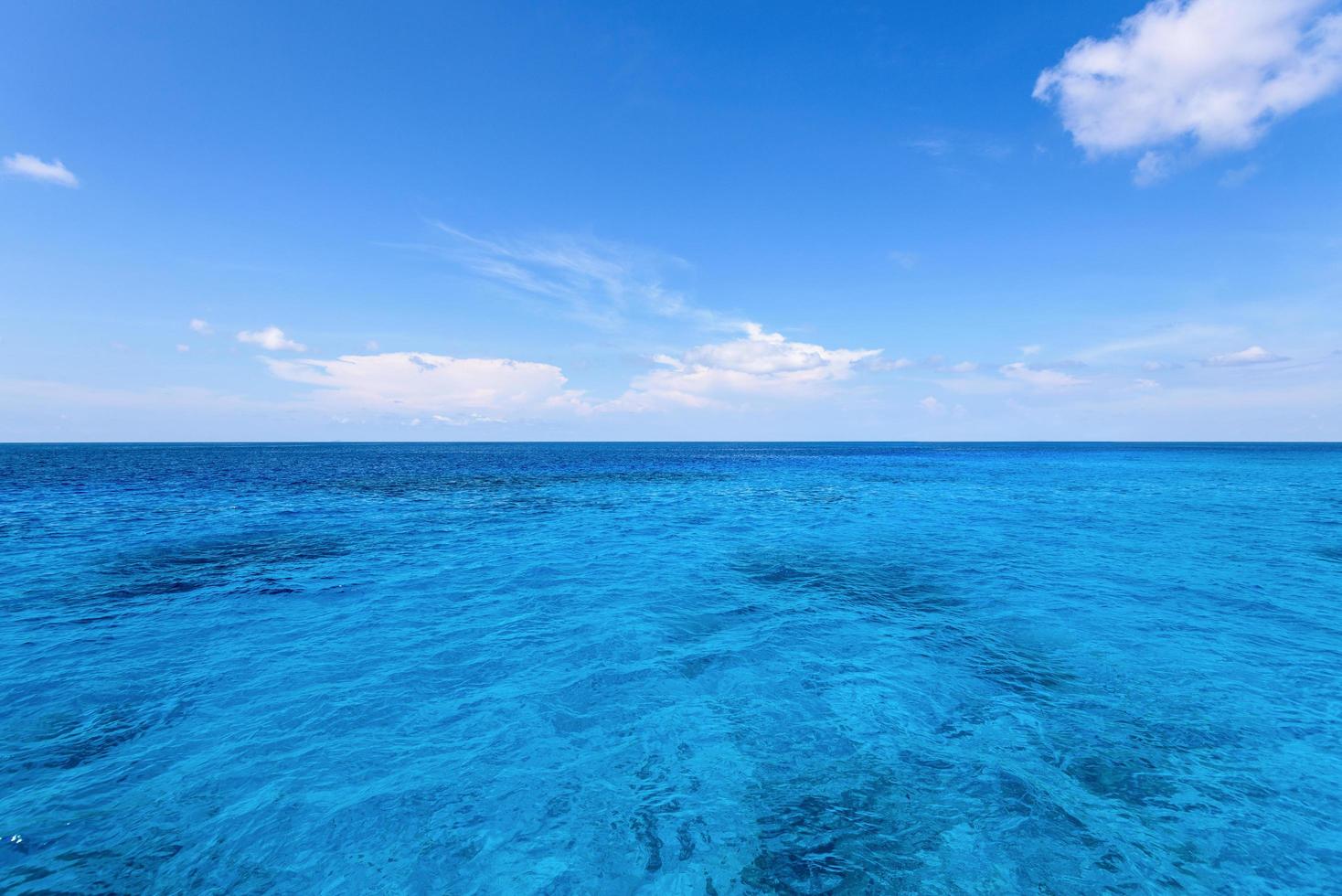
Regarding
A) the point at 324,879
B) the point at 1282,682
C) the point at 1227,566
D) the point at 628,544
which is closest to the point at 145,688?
the point at 324,879

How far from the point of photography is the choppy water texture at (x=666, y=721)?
21.9 feet

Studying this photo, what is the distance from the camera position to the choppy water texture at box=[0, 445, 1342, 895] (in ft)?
21.9

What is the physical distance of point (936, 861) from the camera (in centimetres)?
657

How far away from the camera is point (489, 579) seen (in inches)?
747

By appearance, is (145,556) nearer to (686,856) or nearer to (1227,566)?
(686,856)

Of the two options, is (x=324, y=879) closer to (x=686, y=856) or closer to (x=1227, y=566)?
(x=686, y=856)

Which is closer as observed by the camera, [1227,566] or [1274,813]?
[1274,813]

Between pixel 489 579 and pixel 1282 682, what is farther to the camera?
pixel 489 579

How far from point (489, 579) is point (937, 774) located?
51.0 feet

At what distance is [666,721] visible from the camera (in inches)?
394

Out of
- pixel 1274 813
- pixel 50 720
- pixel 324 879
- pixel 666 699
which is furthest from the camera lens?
pixel 666 699

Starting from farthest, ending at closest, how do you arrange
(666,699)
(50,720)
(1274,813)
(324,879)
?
(666,699) < (50,720) < (1274,813) < (324,879)

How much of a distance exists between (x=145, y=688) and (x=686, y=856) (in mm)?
12385

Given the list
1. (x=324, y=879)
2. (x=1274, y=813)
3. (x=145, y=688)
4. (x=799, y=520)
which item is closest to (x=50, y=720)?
(x=145, y=688)
